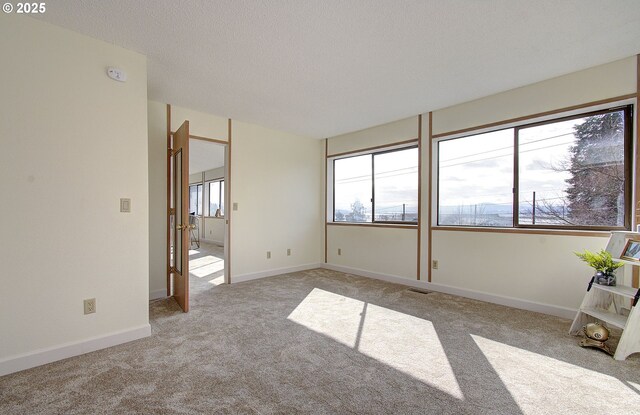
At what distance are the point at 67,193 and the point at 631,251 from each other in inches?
180

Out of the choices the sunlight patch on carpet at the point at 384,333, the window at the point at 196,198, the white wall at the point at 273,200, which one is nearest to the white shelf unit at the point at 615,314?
the sunlight patch on carpet at the point at 384,333

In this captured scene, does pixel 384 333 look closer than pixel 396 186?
Yes

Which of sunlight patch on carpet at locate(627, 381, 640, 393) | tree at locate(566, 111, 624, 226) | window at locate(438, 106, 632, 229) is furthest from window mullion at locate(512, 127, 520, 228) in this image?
sunlight patch on carpet at locate(627, 381, 640, 393)

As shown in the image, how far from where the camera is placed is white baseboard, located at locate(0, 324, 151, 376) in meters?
1.94

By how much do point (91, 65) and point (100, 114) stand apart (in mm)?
399

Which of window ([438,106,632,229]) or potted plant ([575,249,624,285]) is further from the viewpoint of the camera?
window ([438,106,632,229])

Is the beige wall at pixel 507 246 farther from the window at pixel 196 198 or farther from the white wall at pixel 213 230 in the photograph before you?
the window at pixel 196 198

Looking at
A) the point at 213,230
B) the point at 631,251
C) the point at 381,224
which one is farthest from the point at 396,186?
the point at 213,230

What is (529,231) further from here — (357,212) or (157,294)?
(157,294)

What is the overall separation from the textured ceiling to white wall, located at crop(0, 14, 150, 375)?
0.30 meters

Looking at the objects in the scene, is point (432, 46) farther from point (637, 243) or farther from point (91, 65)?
point (91, 65)

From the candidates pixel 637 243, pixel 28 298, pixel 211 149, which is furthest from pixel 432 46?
pixel 211 149

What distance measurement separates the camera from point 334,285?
4246 millimetres

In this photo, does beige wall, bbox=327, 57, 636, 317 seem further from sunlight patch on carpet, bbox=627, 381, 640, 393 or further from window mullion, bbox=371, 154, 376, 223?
sunlight patch on carpet, bbox=627, 381, 640, 393
